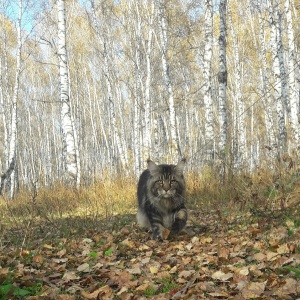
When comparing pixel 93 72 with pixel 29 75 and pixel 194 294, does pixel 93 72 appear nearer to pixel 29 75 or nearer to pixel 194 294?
pixel 29 75

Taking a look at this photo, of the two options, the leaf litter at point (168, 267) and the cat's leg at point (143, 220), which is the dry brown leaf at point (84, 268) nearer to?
the leaf litter at point (168, 267)

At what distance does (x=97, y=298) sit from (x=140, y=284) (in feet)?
1.42

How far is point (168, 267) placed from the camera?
11.4 ft

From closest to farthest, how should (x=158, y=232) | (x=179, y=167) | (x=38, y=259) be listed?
(x=38, y=259), (x=158, y=232), (x=179, y=167)

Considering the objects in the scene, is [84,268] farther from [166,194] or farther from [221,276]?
[166,194]

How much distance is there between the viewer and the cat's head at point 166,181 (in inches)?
189

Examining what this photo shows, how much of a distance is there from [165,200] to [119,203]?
3.86 meters

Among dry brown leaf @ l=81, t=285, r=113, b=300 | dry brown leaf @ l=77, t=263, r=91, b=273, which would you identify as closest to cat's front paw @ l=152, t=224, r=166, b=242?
dry brown leaf @ l=77, t=263, r=91, b=273

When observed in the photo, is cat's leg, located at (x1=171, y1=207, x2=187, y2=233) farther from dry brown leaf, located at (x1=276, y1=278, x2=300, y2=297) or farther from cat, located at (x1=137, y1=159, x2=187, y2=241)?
dry brown leaf, located at (x1=276, y1=278, x2=300, y2=297)

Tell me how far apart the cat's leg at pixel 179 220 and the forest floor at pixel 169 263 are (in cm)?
11

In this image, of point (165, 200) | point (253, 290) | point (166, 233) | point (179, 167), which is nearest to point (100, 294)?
point (253, 290)

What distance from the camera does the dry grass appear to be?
195 inches

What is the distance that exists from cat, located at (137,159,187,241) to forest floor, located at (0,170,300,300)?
176 millimetres

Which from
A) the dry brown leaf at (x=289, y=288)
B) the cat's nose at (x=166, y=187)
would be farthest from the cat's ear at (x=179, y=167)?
the dry brown leaf at (x=289, y=288)
